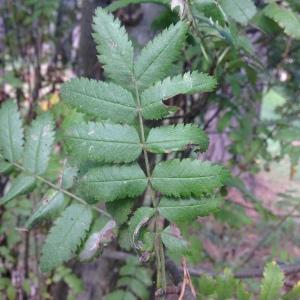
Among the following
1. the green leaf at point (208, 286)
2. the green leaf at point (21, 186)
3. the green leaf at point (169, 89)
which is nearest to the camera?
the green leaf at point (169, 89)

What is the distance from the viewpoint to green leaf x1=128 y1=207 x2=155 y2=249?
0.75m

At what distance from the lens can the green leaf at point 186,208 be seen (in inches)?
29.4

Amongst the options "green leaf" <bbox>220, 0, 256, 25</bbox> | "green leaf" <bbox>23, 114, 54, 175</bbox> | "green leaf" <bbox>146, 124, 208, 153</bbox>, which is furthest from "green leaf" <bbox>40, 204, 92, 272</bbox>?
"green leaf" <bbox>220, 0, 256, 25</bbox>

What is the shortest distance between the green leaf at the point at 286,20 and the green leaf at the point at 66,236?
0.54 metres

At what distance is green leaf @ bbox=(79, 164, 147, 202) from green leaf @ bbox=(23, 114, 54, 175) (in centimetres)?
22

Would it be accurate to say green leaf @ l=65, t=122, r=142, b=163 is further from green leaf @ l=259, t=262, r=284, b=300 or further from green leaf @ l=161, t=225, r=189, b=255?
green leaf @ l=259, t=262, r=284, b=300

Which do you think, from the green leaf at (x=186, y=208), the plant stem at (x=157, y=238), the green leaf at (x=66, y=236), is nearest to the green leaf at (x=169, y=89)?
the plant stem at (x=157, y=238)

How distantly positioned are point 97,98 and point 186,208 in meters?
0.23

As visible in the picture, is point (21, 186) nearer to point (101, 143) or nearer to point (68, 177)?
point (68, 177)

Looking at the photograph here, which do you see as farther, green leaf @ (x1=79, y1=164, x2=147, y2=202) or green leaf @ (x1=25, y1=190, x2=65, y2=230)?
green leaf @ (x1=25, y1=190, x2=65, y2=230)

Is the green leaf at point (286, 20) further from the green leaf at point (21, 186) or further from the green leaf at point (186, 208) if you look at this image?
the green leaf at point (21, 186)

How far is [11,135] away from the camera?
3.17 feet

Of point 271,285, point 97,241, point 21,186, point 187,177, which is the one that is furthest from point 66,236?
point 271,285

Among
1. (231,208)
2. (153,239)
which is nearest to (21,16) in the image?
(231,208)
